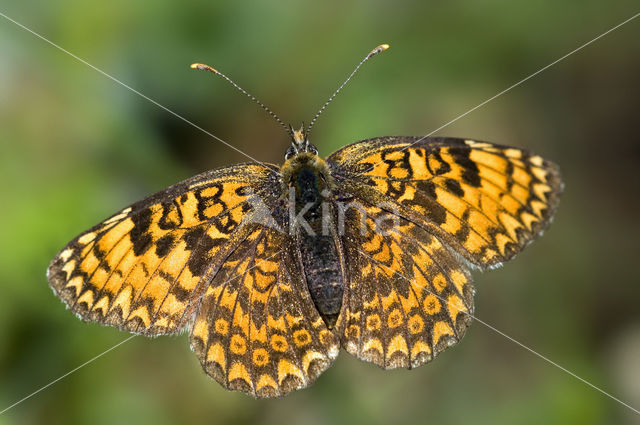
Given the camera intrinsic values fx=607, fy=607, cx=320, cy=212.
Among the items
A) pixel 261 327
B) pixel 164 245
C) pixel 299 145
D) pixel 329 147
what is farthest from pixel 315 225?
pixel 329 147

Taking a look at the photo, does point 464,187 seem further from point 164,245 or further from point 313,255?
point 164,245

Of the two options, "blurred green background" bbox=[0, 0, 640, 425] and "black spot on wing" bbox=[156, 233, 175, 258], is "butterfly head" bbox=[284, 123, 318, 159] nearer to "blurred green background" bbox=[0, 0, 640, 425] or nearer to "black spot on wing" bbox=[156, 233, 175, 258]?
"black spot on wing" bbox=[156, 233, 175, 258]

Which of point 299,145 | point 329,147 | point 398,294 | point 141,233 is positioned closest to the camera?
point 141,233

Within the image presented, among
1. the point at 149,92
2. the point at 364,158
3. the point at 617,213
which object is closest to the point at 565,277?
the point at 617,213

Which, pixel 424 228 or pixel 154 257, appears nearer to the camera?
pixel 154 257

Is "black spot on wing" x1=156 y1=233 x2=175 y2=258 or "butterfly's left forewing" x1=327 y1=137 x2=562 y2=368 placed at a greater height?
"black spot on wing" x1=156 y1=233 x2=175 y2=258

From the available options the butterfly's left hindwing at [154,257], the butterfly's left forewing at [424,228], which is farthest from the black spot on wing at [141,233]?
the butterfly's left forewing at [424,228]

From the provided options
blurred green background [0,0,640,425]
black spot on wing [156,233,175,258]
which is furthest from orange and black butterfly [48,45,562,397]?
blurred green background [0,0,640,425]
